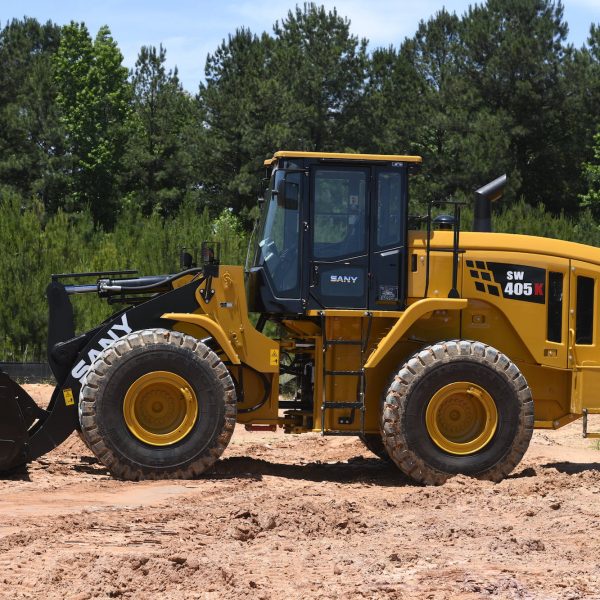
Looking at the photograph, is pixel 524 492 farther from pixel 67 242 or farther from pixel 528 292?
pixel 67 242

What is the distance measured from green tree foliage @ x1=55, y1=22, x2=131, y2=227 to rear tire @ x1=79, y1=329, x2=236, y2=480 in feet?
116

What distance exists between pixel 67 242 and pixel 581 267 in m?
14.5

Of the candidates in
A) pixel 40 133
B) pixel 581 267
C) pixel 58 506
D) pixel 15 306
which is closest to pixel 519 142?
pixel 40 133

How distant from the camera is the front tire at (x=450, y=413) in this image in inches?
412

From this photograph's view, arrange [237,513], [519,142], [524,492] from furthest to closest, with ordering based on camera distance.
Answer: [519,142], [524,492], [237,513]

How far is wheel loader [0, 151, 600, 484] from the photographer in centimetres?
1034

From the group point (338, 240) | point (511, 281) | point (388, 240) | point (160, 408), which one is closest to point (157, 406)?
point (160, 408)

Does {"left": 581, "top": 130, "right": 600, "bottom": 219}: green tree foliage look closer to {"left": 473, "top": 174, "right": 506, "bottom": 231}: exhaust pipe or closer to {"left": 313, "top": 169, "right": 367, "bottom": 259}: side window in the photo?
{"left": 473, "top": 174, "right": 506, "bottom": 231}: exhaust pipe

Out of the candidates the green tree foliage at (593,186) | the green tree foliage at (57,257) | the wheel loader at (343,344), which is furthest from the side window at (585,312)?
the green tree foliage at (593,186)

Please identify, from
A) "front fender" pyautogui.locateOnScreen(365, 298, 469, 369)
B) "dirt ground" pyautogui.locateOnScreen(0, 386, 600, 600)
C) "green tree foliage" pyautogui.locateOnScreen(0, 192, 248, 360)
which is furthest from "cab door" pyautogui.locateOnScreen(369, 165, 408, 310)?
"green tree foliage" pyautogui.locateOnScreen(0, 192, 248, 360)

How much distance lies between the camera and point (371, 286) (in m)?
10.7

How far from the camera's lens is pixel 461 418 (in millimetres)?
10797

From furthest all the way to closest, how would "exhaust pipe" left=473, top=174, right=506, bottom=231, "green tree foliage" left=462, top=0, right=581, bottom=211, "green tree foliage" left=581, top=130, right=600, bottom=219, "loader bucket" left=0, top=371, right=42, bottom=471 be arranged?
1. "green tree foliage" left=462, top=0, right=581, bottom=211
2. "green tree foliage" left=581, top=130, right=600, bottom=219
3. "exhaust pipe" left=473, top=174, right=506, bottom=231
4. "loader bucket" left=0, top=371, right=42, bottom=471

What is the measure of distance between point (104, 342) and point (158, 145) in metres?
42.2
